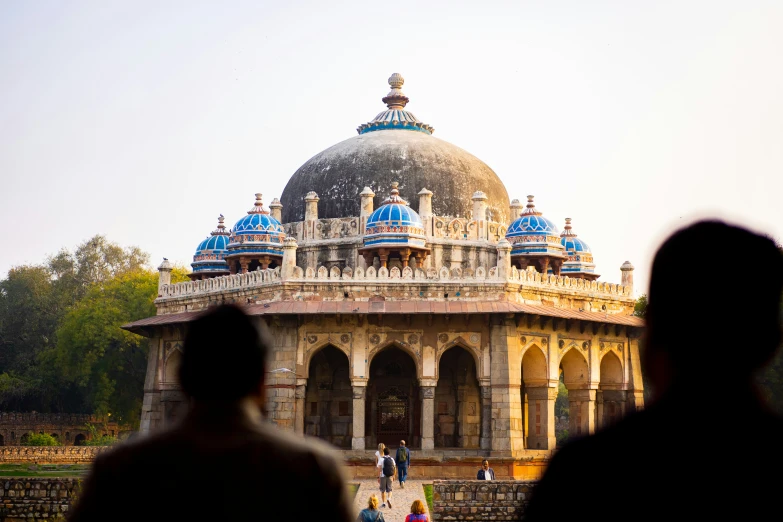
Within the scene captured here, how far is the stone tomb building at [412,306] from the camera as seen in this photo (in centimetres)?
2658

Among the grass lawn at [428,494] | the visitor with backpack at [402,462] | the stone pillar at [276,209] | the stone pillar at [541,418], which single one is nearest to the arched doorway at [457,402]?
the stone pillar at [541,418]

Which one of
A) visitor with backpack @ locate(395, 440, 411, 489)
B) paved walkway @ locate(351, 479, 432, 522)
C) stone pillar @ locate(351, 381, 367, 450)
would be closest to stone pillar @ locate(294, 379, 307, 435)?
stone pillar @ locate(351, 381, 367, 450)

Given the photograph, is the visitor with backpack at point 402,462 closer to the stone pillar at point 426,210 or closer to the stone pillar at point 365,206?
the stone pillar at point 426,210

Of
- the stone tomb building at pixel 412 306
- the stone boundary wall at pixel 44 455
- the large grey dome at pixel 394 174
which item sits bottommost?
the stone boundary wall at pixel 44 455

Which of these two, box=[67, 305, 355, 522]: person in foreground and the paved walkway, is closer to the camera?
box=[67, 305, 355, 522]: person in foreground

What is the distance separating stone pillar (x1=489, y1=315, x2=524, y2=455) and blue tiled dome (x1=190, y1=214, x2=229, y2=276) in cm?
911

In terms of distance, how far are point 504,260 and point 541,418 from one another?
4.14 m

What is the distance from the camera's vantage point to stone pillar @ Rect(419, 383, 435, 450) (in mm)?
25837

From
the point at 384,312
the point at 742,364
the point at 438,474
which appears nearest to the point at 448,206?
the point at 384,312

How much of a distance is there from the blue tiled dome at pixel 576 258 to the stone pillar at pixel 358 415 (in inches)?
348

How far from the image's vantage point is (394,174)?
31.2 meters

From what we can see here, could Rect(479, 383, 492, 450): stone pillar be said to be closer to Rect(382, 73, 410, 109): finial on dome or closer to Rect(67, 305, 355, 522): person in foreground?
Rect(382, 73, 410, 109): finial on dome

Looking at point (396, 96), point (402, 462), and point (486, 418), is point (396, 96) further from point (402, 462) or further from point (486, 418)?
point (402, 462)

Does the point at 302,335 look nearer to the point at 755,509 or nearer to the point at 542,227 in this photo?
the point at 542,227
